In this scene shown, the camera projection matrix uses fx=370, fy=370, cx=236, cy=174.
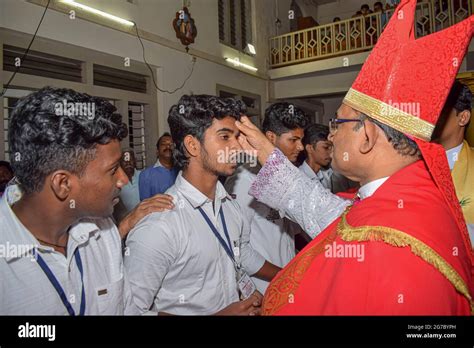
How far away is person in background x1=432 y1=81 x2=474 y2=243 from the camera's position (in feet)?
6.78

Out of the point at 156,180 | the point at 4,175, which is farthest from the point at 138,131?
the point at 4,175

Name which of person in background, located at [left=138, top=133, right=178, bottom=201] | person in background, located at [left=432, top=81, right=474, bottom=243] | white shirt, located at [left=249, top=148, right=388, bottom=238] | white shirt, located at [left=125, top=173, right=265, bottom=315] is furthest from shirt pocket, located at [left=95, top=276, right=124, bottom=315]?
person in background, located at [left=138, top=133, right=178, bottom=201]

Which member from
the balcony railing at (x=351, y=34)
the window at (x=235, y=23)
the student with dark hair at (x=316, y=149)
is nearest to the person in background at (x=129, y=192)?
the student with dark hair at (x=316, y=149)

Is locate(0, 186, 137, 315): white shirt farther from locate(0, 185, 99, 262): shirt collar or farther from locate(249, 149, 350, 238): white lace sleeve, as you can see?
locate(249, 149, 350, 238): white lace sleeve

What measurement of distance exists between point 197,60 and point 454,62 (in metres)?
5.98

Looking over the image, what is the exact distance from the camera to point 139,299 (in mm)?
1431

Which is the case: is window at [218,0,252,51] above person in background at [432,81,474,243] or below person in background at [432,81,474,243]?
above

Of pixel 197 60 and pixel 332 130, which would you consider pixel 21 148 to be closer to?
pixel 332 130

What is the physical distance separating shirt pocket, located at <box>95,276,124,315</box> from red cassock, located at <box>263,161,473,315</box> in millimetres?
563

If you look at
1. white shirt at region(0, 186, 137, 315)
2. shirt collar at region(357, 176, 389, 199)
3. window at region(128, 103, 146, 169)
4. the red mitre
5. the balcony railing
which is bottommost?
white shirt at region(0, 186, 137, 315)

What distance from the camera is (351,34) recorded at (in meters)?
8.27

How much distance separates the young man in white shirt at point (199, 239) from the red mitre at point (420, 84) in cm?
82

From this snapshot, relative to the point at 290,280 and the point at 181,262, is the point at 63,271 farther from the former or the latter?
the point at 290,280

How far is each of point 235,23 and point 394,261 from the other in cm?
809
